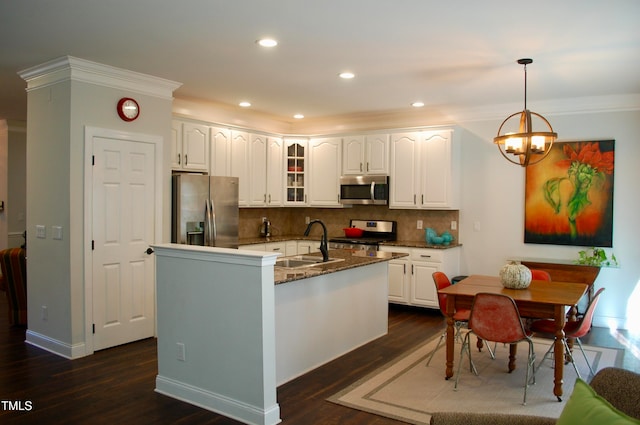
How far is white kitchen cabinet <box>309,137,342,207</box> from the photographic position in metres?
7.39

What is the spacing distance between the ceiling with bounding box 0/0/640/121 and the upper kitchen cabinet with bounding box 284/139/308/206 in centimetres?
170

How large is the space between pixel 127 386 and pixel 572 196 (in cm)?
510

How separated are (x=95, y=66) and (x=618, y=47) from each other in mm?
4313

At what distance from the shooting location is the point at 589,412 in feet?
5.04

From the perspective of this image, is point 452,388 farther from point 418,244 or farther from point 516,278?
point 418,244

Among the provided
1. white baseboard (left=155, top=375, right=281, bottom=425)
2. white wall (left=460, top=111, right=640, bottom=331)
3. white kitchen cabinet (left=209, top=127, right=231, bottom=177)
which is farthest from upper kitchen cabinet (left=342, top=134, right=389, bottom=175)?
white baseboard (left=155, top=375, right=281, bottom=425)

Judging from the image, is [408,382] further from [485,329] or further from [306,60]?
[306,60]

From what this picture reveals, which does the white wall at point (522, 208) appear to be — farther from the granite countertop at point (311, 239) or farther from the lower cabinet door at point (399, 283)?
the lower cabinet door at point (399, 283)

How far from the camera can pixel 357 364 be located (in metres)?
4.41

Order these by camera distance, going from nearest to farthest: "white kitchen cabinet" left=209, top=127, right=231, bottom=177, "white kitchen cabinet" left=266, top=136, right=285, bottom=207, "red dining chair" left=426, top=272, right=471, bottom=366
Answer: "red dining chair" left=426, top=272, right=471, bottom=366 < "white kitchen cabinet" left=209, top=127, right=231, bottom=177 < "white kitchen cabinet" left=266, top=136, right=285, bottom=207

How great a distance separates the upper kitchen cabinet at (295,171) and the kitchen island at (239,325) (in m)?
3.16

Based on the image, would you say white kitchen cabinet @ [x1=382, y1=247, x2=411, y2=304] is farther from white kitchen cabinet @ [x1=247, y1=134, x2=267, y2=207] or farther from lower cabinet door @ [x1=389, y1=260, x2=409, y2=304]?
white kitchen cabinet @ [x1=247, y1=134, x2=267, y2=207]

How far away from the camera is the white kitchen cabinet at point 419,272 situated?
6336 millimetres

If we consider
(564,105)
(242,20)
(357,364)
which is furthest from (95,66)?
(564,105)
